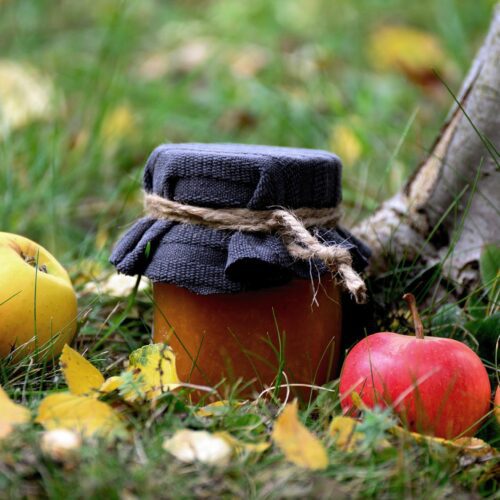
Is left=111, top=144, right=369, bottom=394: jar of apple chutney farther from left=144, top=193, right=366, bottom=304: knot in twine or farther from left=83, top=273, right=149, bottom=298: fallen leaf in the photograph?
left=83, top=273, right=149, bottom=298: fallen leaf

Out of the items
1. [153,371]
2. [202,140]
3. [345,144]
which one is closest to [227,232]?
[153,371]

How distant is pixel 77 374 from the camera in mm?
1106

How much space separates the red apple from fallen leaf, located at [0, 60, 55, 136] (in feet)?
5.28

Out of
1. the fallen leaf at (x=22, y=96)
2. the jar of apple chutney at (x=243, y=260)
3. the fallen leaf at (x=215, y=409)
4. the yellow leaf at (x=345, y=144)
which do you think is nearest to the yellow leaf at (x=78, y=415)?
the fallen leaf at (x=215, y=409)

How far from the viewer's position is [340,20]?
4.00m

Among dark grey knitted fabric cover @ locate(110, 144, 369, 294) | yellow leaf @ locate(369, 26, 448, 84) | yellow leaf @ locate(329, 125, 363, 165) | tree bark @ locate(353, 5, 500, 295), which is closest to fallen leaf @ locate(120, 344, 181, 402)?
dark grey knitted fabric cover @ locate(110, 144, 369, 294)

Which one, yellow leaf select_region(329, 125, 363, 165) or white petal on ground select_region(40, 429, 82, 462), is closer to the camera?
white petal on ground select_region(40, 429, 82, 462)

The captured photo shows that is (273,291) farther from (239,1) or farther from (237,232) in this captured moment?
(239,1)

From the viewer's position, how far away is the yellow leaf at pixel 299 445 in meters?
0.88

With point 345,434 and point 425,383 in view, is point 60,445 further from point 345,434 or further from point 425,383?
point 425,383

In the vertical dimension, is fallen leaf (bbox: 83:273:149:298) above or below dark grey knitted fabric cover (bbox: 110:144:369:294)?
below

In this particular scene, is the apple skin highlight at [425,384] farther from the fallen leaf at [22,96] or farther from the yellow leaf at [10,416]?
the fallen leaf at [22,96]

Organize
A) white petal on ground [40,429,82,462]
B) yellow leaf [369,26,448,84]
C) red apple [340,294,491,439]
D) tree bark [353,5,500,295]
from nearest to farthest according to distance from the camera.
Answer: white petal on ground [40,429,82,462]
red apple [340,294,491,439]
tree bark [353,5,500,295]
yellow leaf [369,26,448,84]

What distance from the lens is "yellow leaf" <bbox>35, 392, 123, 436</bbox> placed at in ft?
3.09
